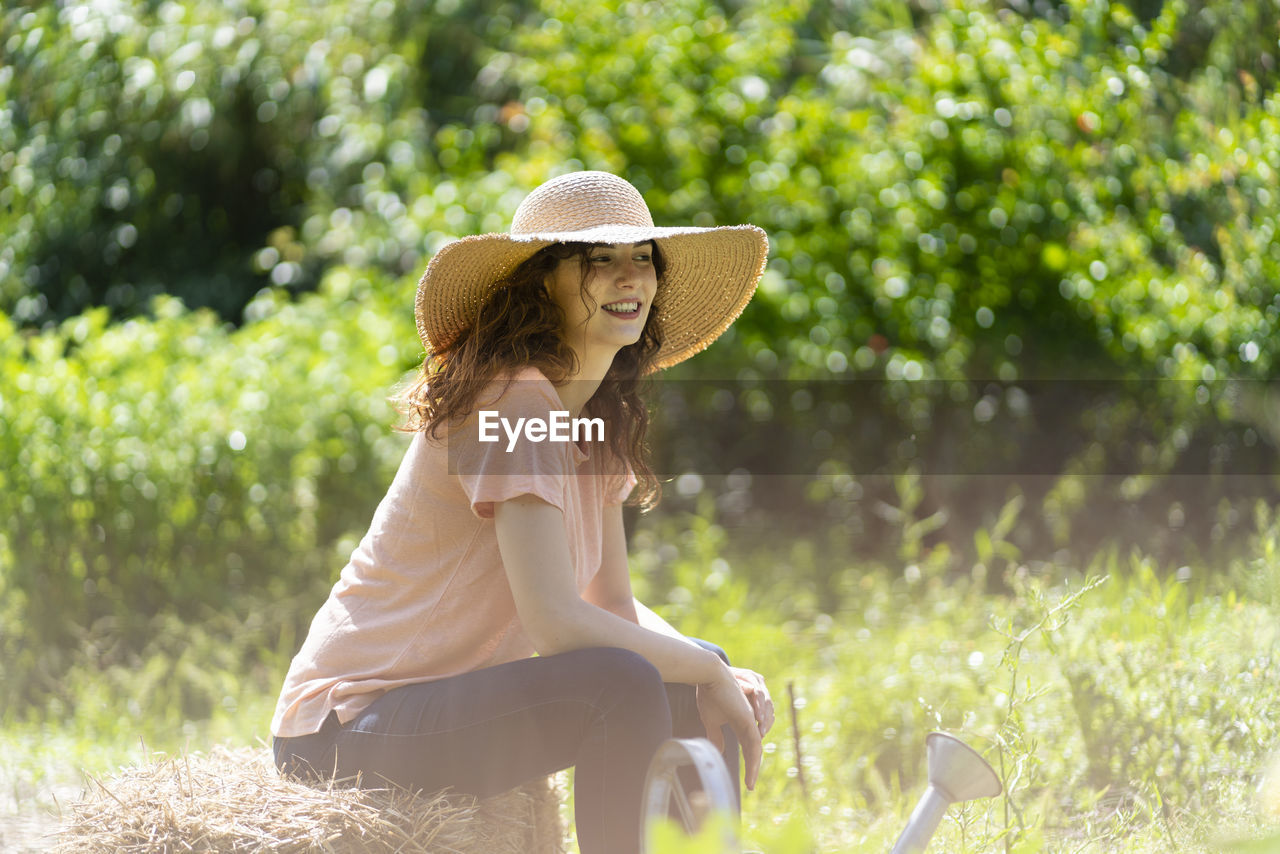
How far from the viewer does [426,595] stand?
1.84m

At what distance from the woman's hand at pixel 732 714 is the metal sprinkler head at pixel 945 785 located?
0.26 metres

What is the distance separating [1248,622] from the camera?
276 centimetres

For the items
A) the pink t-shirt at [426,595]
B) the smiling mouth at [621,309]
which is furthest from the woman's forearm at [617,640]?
the smiling mouth at [621,309]

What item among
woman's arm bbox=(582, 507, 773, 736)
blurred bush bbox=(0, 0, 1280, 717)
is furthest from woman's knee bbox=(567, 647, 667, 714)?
blurred bush bbox=(0, 0, 1280, 717)

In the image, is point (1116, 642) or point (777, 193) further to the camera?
point (777, 193)

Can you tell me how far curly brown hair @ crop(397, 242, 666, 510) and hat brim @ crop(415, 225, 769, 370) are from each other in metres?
0.03

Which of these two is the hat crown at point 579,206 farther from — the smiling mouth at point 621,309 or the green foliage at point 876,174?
the green foliage at point 876,174

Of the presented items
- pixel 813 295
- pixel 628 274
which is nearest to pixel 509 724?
pixel 628 274

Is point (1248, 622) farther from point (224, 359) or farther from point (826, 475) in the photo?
point (224, 359)

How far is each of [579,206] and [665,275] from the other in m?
0.34

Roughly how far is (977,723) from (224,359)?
269 centimetres

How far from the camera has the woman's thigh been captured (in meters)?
1.68

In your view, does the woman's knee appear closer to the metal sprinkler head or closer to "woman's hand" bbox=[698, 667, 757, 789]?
"woman's hand" bbox=[698, 667, 757, 789]

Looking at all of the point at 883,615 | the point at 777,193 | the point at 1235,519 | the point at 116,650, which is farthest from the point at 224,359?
the point at 1235,519
